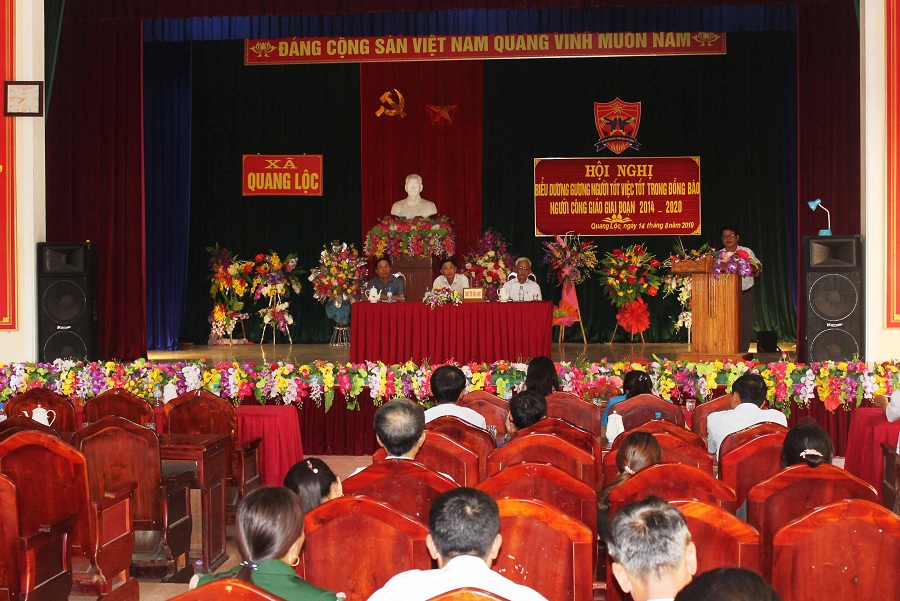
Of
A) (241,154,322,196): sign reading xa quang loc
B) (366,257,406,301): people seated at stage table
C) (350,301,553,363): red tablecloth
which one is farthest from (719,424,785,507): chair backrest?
(241,154,322,196): sign reading xa quang loc

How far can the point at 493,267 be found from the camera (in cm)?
1203

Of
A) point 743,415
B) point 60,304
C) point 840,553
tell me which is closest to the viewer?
point 840,553

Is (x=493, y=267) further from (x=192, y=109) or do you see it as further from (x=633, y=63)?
(x=192, y=109)

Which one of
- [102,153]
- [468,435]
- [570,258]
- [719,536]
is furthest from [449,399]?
[570,258]

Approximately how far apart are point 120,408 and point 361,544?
10.4ft

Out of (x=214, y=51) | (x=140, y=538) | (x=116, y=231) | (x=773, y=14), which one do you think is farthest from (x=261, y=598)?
(x=214, y=51)

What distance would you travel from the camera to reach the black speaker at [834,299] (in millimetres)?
8031

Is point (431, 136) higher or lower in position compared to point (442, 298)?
higher

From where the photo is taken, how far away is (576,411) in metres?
5.37

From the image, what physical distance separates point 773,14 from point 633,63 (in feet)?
7.04

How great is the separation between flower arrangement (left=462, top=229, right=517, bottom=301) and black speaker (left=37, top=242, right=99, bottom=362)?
14.4 ft

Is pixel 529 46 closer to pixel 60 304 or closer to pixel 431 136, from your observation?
pixel 431 136

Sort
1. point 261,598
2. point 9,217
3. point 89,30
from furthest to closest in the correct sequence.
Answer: point 89,30, point 9,217, point 261,598

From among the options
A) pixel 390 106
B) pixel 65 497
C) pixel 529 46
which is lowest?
pixel 65 497
